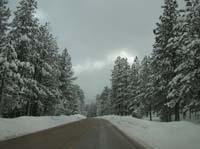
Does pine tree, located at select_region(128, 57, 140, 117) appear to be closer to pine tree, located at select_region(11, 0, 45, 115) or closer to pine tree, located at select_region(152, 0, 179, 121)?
pine tree, located at select_region(152, 0, 179, 121)

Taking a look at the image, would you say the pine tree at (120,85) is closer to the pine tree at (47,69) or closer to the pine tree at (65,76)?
the pine tree at (65,76)

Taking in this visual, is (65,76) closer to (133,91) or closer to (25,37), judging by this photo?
(133,91)

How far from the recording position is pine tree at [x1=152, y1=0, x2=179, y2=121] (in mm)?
31125

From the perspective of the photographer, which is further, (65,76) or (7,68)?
(65,76)

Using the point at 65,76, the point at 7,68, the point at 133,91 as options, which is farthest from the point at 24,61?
the point at 133,91

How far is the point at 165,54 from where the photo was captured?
104 feet

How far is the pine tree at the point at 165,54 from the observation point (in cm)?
3112

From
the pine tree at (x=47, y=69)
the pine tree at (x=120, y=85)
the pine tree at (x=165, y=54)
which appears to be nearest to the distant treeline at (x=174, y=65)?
the pine tree at (x=165, y=54)

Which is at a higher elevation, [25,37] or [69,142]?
[25,37]

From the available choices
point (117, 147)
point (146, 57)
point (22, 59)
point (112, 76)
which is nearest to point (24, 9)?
point (22, 59)

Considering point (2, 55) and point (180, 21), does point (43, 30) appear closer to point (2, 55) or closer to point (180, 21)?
point (2, 55)

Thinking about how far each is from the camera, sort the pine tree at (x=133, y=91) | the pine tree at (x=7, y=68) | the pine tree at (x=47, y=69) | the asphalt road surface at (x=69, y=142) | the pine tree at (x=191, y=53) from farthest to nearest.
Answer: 1. the pine tree at (x=133, y=91)
2. the pine tree at (x=47, y=69)
3. the pine tree at (x=7, y=68)
4. the pine tree at (x=191, y=53)
5. the asphalt road surface at (x=69, y=142)

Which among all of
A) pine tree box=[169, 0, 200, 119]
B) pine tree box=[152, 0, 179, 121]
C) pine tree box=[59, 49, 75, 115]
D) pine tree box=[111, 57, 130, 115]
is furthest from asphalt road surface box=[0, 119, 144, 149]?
pine tree box=[111, 57, 130, 115]

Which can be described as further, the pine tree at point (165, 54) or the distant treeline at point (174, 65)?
the pine tree at point (165, 54)
